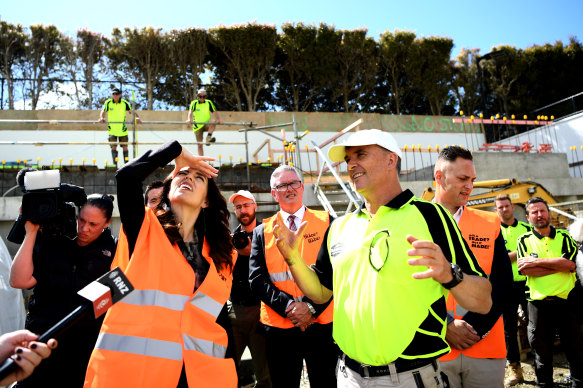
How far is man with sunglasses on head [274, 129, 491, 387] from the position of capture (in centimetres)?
186

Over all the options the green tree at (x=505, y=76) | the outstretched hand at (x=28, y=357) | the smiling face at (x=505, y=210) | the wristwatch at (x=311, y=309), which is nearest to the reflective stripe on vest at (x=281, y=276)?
the wristwatch at (x=311, y=309)

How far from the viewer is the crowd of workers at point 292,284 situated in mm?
1867

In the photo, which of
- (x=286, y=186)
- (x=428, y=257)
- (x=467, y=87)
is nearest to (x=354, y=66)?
(x=467, y=87)

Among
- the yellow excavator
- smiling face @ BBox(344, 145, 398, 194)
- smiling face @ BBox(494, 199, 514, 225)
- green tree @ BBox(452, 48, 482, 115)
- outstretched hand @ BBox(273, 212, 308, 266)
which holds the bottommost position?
outstretched hand @ BBox(273, 212, 308, 266)

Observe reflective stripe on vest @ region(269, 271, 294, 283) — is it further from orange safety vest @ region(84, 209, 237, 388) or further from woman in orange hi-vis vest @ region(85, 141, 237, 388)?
orange safety vest @ region(84, 209, 237, 388)

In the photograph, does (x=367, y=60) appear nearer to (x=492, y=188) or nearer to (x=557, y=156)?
(x=557, y=156)

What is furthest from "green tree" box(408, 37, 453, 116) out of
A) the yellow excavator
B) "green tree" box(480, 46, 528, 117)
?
the yellow excavator

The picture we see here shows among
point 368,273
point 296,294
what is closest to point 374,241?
point 368,273

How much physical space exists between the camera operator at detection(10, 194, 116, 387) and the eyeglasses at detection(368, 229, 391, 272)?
1.94 metres

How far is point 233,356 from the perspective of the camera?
2.31 m

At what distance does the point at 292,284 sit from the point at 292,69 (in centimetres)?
2084

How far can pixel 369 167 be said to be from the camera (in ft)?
7.16

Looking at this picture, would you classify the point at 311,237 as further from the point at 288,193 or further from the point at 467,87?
the point at 467,87

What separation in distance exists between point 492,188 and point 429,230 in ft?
27.6
